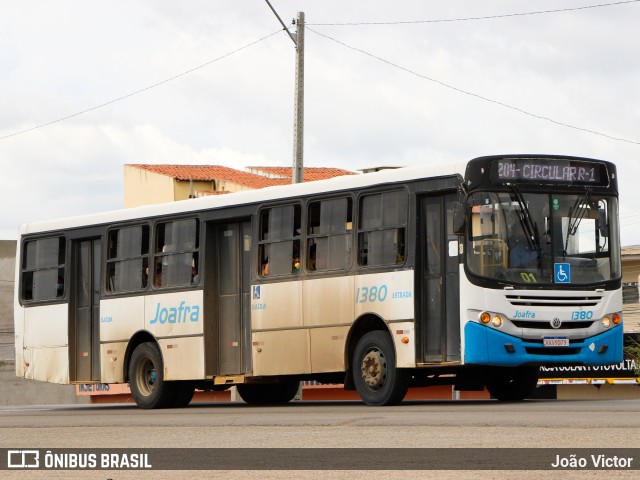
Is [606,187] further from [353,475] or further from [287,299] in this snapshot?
[353,475]

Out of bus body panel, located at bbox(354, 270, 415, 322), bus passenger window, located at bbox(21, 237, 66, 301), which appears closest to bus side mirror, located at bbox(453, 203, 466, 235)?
bus body panel, located at bbox(354, 270, 415, 322)

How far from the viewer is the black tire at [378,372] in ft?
64.3

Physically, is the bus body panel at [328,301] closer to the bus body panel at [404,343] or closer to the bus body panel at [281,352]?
the bus body panel at [281,352]

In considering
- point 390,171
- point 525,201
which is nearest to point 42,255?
point 390,171

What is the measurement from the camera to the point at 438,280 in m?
19.3

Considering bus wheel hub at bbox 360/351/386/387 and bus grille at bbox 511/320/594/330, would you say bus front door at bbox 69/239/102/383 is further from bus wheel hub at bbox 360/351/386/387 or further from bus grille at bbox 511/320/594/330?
bus grille at bbox 511/320/594/330

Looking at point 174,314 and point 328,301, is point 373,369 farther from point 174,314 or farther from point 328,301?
point 174,314

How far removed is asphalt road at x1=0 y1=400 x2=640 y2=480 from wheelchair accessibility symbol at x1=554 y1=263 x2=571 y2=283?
5.32ft

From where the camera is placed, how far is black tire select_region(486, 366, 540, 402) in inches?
827

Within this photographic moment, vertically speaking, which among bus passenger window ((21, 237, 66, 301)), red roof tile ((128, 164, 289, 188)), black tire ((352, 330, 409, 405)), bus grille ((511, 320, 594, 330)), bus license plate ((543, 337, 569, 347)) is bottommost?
black tire ((352, 330, 409, 405))

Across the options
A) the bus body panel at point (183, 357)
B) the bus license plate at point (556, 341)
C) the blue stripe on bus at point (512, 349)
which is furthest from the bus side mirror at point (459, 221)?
the bus body panel at point (183, 357)

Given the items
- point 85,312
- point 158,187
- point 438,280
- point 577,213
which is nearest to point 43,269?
point 85,312

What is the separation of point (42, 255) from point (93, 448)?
12856 millimetres

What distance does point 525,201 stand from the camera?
19156 mm
